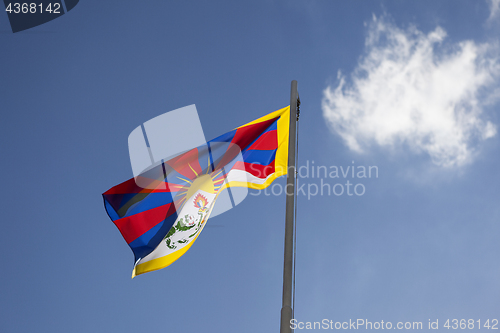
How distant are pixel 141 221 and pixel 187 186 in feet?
5.14

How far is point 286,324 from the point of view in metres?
7.29

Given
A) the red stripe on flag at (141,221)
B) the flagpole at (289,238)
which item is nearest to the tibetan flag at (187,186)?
the red stripe on flag at (141,221)

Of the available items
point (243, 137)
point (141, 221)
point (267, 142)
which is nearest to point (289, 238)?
point (267, 142)

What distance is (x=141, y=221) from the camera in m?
11.9

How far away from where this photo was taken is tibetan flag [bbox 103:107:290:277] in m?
11.5

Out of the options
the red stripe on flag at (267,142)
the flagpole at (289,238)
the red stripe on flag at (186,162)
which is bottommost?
the flagpole at (289,238)

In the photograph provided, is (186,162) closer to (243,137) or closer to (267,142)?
(243,137)

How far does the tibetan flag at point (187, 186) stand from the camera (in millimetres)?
11469

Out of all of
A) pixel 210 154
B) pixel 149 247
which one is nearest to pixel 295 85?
pixel 210 154

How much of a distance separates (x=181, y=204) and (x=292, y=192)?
4.18 metres

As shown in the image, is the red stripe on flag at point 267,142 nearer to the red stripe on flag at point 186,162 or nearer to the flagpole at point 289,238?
the red stripe on flag at point 186,162

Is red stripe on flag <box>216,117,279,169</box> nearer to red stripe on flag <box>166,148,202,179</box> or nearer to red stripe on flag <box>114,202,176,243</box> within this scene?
red stripe on flag <box>166,148,202,179</box>

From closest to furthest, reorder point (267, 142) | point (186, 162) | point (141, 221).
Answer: point (141, 221)
point (267, 142)
point (186, 162)

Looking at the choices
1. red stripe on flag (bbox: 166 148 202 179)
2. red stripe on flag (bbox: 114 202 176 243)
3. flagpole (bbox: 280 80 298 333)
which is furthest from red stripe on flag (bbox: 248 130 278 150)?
red stripe on flag (bbox: 114 202 176 243)
